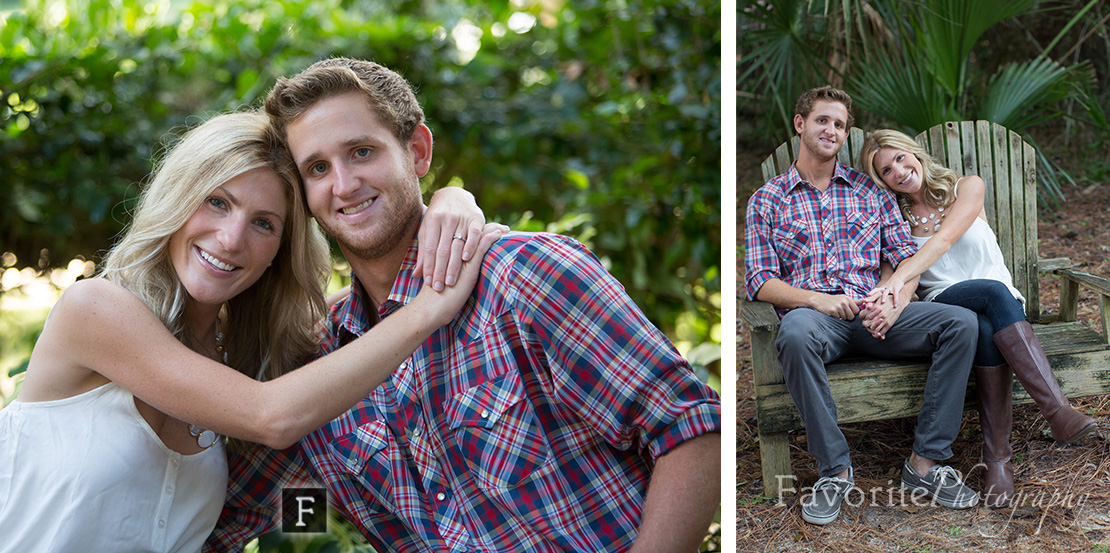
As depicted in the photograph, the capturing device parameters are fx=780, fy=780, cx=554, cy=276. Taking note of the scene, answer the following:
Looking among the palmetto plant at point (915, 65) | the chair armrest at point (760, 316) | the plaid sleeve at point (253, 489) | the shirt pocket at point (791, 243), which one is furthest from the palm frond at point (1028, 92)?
the plaid sleeve at point (253, 489)

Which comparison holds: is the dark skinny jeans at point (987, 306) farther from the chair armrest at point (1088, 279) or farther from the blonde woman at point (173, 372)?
the blonde woman at point (173, 372)

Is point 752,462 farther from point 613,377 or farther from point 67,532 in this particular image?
point 67,532

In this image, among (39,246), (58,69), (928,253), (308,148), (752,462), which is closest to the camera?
(928,253)

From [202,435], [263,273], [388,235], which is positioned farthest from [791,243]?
[202,435]

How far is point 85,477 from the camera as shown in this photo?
4.65ft

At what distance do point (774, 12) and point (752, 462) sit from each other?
0.83 m

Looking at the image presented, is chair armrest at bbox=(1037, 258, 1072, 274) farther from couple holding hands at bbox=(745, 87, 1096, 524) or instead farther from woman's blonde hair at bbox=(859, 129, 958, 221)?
woman's blonde hair at bbox=(859, 129, 958, 221)

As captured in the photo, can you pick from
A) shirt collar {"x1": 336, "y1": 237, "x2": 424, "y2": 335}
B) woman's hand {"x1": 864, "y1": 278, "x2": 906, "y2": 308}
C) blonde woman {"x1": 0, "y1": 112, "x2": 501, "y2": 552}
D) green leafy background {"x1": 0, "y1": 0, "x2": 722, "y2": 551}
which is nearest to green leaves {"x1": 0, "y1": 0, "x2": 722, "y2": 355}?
green leafy background {"x1": 0, "y1": 0, "x2": 722, "y2": 551}

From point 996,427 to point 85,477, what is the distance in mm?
1574

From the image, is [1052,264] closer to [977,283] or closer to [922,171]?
[977,283]

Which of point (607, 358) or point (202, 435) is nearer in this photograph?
point (607, 358)

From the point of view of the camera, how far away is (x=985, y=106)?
136 cm

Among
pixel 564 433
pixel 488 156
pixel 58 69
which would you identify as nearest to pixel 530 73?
pixel 488 156

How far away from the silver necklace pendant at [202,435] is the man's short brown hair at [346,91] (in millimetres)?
620
